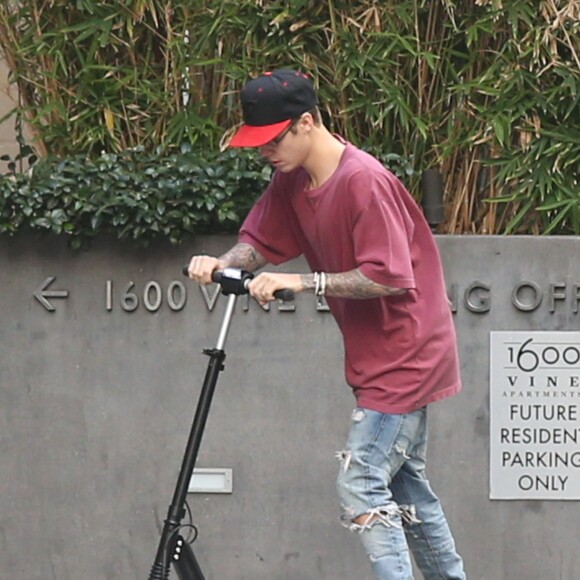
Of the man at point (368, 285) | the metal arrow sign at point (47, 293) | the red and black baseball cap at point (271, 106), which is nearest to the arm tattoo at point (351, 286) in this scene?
the man at point (368, 285)

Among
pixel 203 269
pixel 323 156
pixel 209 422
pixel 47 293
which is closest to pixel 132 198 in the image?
pixel 47 293

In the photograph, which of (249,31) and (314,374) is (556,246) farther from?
(249,31)

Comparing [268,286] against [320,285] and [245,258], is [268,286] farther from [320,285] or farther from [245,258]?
[245,258]

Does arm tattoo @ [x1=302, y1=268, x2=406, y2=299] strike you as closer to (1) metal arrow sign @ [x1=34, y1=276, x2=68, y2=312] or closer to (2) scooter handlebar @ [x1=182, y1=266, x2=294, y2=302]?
(2) scooter handlebar @ [x1=182, y1=266, x2=294, y2=302]

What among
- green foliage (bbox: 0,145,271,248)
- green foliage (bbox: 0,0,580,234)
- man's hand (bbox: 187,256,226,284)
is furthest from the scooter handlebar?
green foliage (bbox: 0,0,580,234)

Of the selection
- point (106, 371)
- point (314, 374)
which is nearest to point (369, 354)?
point (314, 374)

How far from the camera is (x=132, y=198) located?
5.27 meters

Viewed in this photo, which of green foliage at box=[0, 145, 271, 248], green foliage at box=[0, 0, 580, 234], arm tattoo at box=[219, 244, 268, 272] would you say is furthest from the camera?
green foliage at box=[0, 0, 580, 234]

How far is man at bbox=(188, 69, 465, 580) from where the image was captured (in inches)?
153

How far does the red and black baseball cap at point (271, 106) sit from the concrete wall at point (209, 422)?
152 centimetres

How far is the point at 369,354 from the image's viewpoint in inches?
161

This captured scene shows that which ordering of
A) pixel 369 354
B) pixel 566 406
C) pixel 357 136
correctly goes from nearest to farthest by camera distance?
1. pixel 369 354
2. pixel 566 406
3. pixel 357 136

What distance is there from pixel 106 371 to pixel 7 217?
2.33 ft

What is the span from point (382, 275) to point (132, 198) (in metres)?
1.69
